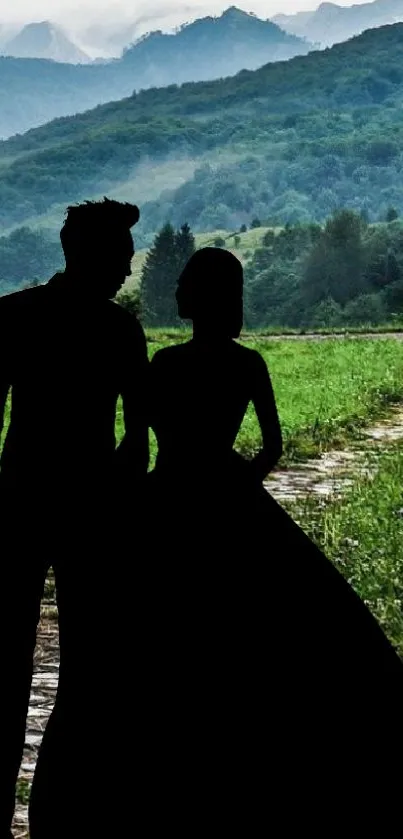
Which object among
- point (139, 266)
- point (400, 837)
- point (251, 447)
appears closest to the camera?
point (400, 837)

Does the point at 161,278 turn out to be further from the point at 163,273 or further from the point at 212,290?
the point at 212,290

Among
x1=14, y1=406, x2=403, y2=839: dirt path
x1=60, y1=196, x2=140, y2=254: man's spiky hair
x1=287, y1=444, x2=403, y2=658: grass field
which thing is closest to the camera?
x1=60, y1=196, x2=140, y2=254: man's spiky hair

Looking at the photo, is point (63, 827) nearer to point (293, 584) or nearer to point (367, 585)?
point (293, 584)

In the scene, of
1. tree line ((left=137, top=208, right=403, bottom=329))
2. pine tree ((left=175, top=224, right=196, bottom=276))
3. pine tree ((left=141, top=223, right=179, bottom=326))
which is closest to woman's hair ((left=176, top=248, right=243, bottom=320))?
tree line ((left=137, top=208, right=403, bottom=329))

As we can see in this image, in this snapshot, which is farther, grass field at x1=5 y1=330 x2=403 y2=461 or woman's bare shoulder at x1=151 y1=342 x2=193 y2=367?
grass field at x1=5 y1=330 x2=403 y2=461

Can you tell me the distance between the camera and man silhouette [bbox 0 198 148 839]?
381cm

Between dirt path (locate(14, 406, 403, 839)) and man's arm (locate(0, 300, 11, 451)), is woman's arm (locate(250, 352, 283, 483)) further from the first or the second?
dirt path (locate(14, 406, 403, 839))

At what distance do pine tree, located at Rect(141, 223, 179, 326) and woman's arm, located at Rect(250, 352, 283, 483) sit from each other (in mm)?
118051

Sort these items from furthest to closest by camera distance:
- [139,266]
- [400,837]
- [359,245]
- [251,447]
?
[139,266]
[359,245]
[251,447]
[400,837]

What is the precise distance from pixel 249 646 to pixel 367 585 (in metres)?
4.47

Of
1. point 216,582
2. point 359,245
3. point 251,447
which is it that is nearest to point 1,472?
point 216,582

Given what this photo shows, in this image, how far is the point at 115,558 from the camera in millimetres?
3635

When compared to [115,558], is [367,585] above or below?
below

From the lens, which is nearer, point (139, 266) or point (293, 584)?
point (293, 584)
